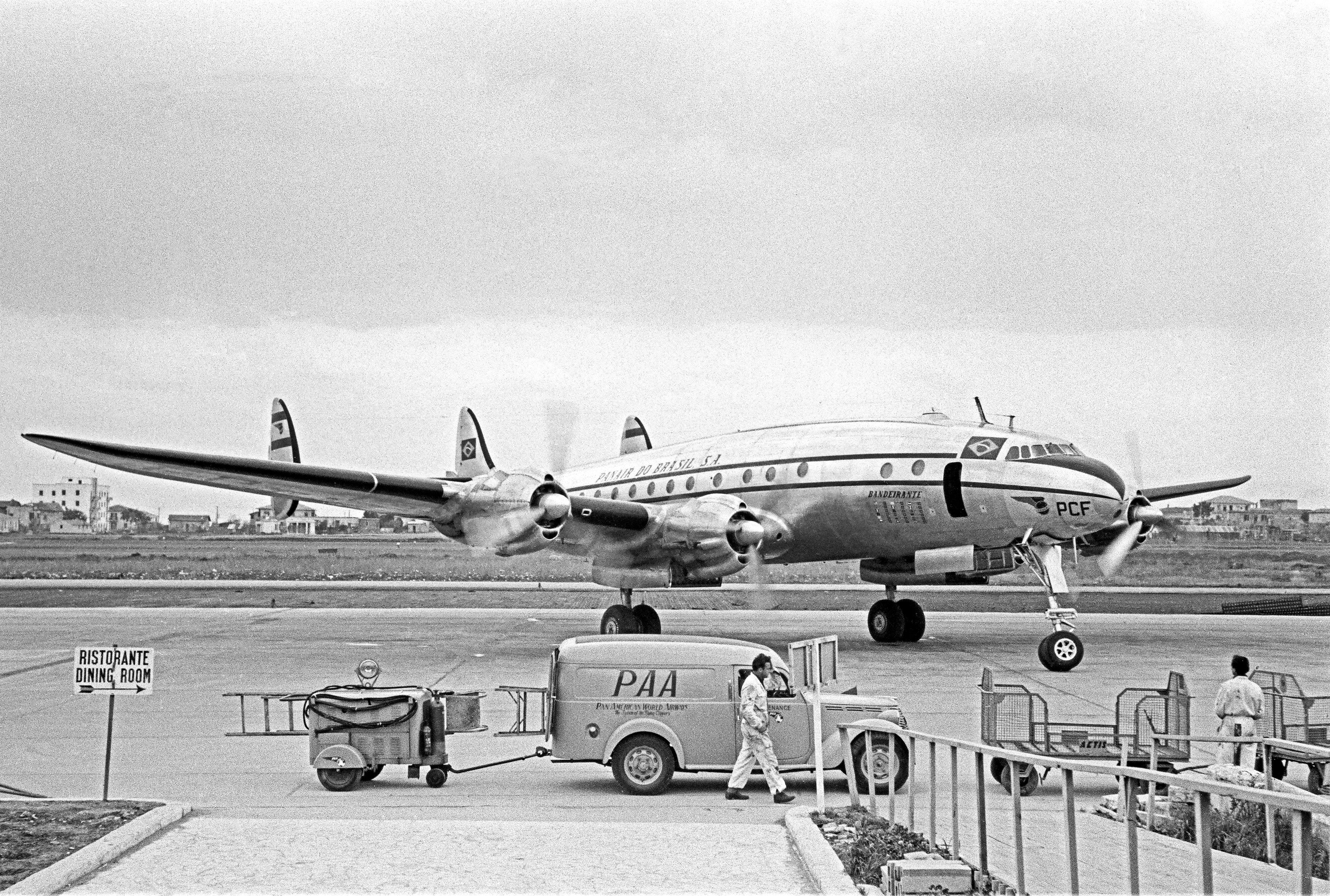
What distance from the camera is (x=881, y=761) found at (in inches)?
480

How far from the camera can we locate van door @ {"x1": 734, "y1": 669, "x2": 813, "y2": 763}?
1258cm

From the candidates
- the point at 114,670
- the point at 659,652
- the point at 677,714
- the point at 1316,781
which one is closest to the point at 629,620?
the point at 659,652

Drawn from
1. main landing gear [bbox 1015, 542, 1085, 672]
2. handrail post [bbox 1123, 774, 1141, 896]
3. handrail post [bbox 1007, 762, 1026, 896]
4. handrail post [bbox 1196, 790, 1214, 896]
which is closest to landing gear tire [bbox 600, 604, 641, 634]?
main landing gear [bbox 1015, 542, 1085, 672]

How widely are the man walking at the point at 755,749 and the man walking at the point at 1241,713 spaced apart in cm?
432

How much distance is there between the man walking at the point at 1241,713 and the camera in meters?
12.5

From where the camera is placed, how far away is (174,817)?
10383 mm

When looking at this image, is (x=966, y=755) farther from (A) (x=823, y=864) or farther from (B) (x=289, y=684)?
(B) (x=289, y=684)

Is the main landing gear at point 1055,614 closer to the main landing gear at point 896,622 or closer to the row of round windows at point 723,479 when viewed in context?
the row of round windows at point 723,479

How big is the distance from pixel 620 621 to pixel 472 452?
27.9 feet

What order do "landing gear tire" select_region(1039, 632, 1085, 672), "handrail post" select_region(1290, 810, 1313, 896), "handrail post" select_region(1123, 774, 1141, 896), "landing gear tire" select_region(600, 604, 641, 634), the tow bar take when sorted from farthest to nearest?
"landing gear tire" select_region(600, 604, 641, 634)
"landing gear tire" select_region(1039, 632, 1085, 672)
the tow bar
"handrail post" select_region(1123, 774, 1141, 896)
"handrail post" select_region(1290, 810, 1313, 896)

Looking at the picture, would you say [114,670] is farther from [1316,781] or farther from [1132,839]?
[1316,781]

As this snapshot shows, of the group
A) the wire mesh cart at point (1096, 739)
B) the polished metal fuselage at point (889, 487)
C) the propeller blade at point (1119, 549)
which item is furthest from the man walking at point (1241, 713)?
the propeller blade at point (1119, 549)

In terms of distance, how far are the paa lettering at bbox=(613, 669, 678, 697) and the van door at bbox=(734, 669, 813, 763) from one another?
601mm

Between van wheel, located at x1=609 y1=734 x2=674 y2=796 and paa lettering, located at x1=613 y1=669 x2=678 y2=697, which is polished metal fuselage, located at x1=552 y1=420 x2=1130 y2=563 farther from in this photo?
van wheel, located at x1=609 y1=734 x2=674 y2=796
